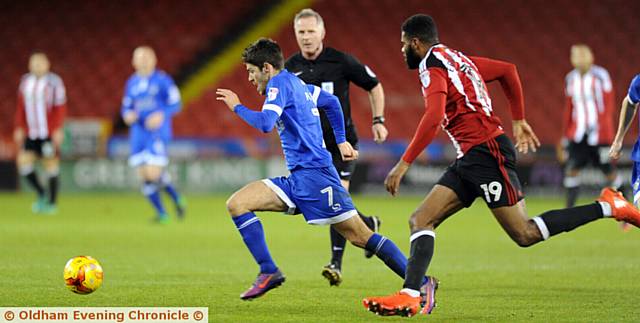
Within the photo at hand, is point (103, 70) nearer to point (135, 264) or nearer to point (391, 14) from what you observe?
point (391, 14)

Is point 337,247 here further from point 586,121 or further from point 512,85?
point 586,121

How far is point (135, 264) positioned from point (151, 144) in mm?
4932

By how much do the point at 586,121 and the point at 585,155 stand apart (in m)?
0.47

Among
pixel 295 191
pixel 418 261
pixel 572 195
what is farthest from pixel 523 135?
pixel 572 195

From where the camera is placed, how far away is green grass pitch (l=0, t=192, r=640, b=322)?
626 cm

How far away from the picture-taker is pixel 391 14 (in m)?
22.8

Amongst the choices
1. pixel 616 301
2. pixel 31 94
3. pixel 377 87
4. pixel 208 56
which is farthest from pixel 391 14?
pixel 616 301

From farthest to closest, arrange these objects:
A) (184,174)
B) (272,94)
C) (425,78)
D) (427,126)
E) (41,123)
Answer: (184,174) < (41,123) < (272,94) < (425,78) < (427,126)

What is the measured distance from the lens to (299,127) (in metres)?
6.45

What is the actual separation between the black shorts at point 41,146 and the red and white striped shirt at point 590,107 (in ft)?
25.2

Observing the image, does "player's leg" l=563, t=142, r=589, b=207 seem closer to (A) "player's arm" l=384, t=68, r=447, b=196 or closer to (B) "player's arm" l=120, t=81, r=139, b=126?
(B) "player's arm" l=120, t=81, r=139, b=126

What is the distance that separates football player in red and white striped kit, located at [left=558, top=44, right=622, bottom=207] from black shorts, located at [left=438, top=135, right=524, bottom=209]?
7701 mm

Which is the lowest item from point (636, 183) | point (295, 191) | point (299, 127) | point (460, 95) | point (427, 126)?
point (295, 191)

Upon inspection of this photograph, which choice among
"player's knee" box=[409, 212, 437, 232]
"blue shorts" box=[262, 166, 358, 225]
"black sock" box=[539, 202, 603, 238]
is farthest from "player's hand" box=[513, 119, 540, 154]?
"blue shorts" box=[262, 166, 358, 225]
